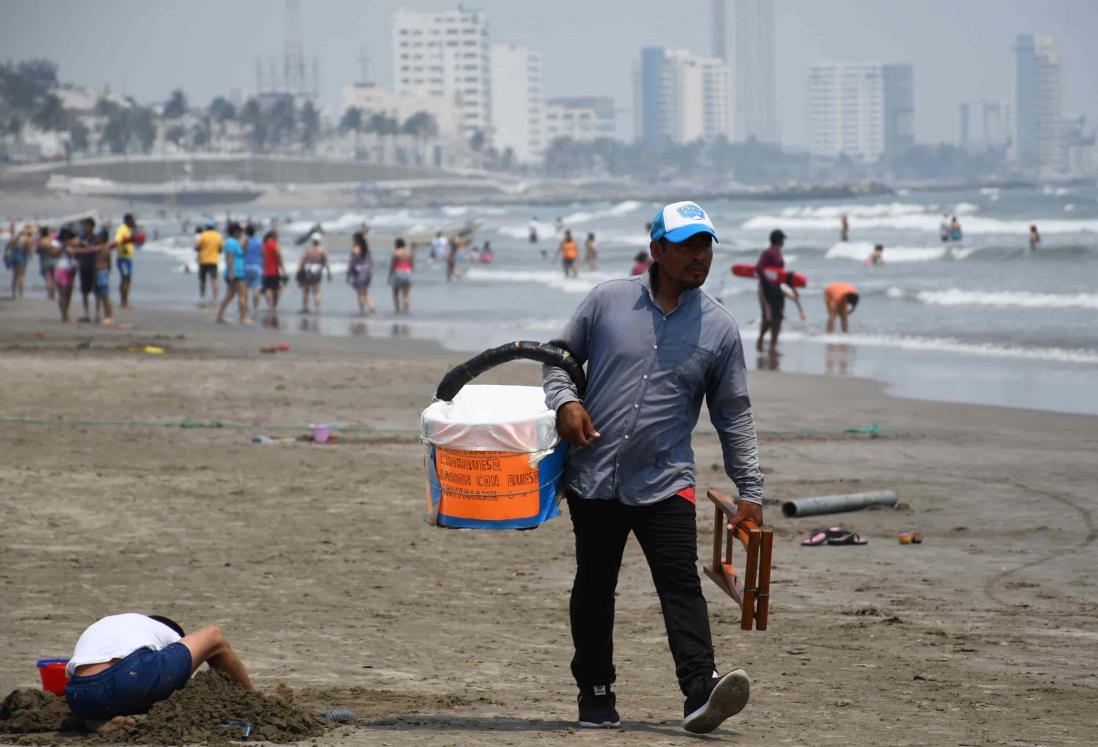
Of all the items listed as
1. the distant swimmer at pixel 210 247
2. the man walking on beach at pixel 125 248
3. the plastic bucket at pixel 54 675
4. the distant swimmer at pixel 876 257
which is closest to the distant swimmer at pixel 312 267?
the distant swimmer at pixel 210 247

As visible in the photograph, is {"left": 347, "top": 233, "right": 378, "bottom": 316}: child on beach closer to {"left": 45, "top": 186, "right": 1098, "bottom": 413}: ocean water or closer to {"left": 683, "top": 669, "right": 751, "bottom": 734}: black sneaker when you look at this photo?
{"left": 45, "top": 186, "right": 1098, "bottom": 413}: ocean water

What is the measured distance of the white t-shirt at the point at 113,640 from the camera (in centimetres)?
494

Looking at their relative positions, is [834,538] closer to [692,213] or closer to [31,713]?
[692,213]

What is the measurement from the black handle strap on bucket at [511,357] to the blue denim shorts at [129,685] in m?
1.19

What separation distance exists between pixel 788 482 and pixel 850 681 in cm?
503

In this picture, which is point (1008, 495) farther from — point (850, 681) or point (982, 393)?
point (982, 393)

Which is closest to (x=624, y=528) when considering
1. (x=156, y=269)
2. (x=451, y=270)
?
(x=451, y=270)

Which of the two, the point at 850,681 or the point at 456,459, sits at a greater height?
the point at 456,459

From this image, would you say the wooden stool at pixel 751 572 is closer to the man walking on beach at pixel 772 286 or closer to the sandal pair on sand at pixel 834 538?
the sandal pair on sand at pixel 834 538

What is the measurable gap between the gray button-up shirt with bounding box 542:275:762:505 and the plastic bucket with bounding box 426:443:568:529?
122 mm

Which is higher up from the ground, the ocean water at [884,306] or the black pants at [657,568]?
the black pants at [657,568]

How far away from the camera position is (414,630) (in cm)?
711

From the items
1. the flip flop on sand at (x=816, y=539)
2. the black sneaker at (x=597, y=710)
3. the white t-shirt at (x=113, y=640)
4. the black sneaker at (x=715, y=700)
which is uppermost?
the white t-shirt at (x=113, y=640)

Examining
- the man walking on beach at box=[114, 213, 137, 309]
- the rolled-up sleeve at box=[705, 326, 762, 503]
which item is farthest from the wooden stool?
the man walking on beach at box=[114, 213, 137, 309]
